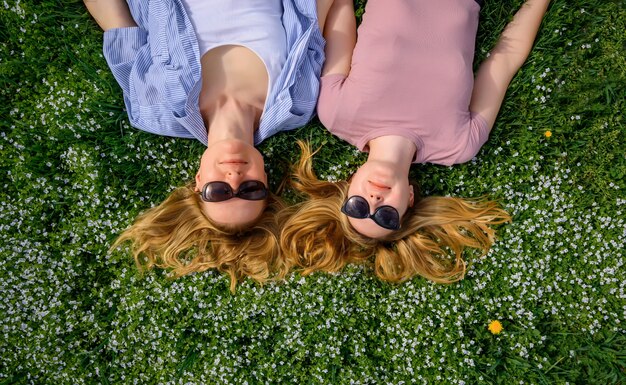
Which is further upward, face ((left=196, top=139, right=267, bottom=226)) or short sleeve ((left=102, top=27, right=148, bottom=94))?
short sleeve ((left=102, top=27, right=148, bottom=94))

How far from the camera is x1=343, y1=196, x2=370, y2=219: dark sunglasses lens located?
3156 millimetres

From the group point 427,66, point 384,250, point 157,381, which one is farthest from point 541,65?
point 157,381

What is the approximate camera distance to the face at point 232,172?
3.13 metres

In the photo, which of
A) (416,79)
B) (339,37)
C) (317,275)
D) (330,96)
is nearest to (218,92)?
(330,96)

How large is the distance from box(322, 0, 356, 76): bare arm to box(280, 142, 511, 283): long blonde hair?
769mm

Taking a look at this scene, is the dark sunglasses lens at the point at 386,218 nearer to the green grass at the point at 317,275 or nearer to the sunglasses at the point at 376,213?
the sunglasses at the point at 376,213

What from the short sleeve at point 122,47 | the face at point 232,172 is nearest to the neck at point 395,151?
the face at point 232,172

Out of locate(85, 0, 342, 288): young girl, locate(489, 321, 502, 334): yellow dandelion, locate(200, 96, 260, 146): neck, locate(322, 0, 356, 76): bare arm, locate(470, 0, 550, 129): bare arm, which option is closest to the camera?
locate(85, 0, 342, 288): young girl

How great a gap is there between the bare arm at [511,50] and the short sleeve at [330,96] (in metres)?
1.23

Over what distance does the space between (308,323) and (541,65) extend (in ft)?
10.6

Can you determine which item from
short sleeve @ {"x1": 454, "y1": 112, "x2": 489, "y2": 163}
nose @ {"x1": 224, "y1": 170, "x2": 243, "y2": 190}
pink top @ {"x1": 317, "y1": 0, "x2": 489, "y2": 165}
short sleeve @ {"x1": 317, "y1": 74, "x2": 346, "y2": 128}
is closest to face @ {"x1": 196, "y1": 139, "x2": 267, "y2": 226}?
nose @ {"x1": 224, "y1": 170, "x2": 243, "y2": 190}

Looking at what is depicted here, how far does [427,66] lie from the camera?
11.2ft

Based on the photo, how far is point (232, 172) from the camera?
312 centimetres

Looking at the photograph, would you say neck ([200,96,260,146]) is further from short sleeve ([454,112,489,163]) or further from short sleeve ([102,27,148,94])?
short sleeve ([454,112,489,163])
